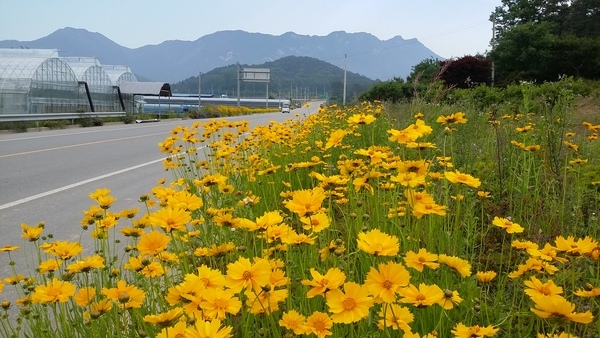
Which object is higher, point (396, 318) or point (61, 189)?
point (396, 318)

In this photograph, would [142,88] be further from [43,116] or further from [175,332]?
[175,332]

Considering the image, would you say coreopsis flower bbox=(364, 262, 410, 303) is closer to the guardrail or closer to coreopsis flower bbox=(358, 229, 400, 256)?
coreopsis flower bbox=(358, 229, 400, 256)

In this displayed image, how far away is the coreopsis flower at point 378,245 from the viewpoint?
3.42ft

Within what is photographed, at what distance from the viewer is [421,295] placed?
40.4 inches

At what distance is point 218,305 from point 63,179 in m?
5.83

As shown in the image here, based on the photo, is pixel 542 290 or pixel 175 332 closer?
pixel 175 332

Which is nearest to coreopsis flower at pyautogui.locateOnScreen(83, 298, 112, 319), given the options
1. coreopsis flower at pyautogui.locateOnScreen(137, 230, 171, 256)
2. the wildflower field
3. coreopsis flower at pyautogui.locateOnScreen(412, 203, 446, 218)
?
the wildflower field

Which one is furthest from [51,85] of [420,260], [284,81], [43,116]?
[284,81]

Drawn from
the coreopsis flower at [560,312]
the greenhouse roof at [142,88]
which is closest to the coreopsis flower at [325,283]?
the coreopsis flower at [560,312]

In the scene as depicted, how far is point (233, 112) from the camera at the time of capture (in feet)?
130

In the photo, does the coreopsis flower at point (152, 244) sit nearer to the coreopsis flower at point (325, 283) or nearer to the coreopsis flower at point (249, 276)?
the coreopsis flower at point (249, 276)

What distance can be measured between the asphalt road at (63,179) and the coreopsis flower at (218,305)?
2.34m

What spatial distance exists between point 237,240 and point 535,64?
2777 centimetres

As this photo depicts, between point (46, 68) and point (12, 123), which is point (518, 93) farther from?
point (46, 68)
